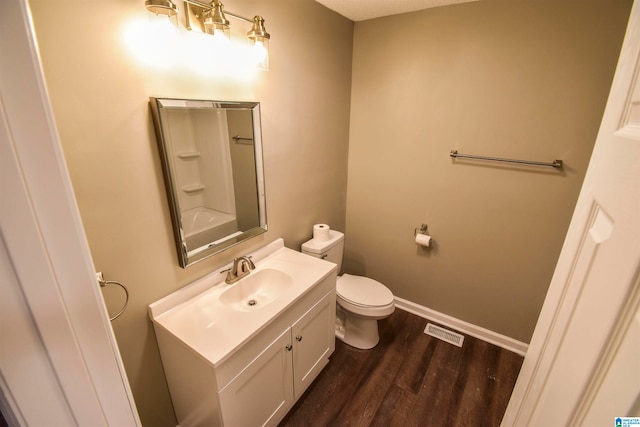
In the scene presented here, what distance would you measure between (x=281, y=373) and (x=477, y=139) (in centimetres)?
190

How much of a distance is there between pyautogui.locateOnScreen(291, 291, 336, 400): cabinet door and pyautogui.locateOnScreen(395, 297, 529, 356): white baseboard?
0.93 meters

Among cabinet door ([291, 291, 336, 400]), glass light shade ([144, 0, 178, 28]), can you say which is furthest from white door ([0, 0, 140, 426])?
cabinet door ([291, 291, 336, 400])

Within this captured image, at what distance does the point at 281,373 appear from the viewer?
1.46m

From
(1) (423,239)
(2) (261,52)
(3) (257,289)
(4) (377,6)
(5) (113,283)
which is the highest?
(4) (377,6)

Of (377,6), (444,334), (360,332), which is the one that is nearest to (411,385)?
(360,332)

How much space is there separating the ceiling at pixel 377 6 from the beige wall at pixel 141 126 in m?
0.08

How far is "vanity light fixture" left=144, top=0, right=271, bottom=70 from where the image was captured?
99 cm

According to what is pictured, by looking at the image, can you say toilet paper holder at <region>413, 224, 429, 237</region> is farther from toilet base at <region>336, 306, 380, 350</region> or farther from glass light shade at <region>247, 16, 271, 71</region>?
glass light shade at <region>247, 16, 271, 71</region>

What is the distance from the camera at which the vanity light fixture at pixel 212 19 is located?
0.99 m

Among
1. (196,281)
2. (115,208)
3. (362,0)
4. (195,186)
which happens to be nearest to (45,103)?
(115,208)

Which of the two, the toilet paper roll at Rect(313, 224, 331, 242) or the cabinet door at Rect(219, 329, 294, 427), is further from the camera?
the toilet paper roll at Rect(313, 224, 331, 242)

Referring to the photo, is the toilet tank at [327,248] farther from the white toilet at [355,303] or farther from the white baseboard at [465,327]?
the white baseboard at [465,327]

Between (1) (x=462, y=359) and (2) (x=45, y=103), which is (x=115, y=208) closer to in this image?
(2) (x=45, y=103)

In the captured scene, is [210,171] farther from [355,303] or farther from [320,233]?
[355,303]
